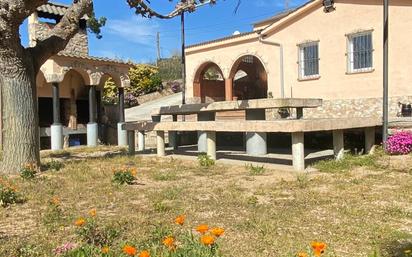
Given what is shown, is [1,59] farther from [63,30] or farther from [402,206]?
[402,206]

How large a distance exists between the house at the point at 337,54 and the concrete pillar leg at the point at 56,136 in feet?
30.7

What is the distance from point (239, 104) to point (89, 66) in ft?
32.8

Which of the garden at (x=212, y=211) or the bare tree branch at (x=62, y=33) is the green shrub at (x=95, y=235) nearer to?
the garden at (x=212, y=211)

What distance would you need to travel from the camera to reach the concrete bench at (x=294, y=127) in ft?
29.2

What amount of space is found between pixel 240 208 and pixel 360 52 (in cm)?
1230

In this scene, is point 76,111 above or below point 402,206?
above

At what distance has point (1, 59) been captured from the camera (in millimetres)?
9430

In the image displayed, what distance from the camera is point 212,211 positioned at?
592 cm

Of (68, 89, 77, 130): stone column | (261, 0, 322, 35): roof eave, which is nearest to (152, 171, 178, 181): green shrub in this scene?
(261, 0, 322, 35): roof eave

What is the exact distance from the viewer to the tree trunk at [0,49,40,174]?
9578 millimetres

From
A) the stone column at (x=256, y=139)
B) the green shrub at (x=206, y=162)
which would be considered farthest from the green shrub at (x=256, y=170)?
the stone column at (x=256, y=139)

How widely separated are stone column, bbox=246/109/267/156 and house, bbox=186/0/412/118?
18.1ft

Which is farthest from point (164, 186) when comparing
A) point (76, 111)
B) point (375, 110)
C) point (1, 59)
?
point (76, 111)

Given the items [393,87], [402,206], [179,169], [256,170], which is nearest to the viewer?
[402,206]
